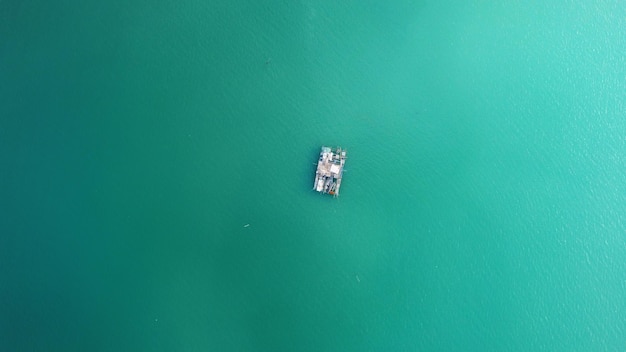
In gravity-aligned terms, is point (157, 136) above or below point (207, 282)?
above

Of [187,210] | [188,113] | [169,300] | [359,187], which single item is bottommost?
[169,300]

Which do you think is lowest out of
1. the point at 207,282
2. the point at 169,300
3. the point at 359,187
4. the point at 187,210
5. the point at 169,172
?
the point at 169,300

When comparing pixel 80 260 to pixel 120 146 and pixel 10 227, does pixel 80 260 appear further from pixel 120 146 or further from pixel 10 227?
pixel 120 146

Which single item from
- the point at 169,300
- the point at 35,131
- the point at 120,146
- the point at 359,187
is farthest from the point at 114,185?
the point at 359,187

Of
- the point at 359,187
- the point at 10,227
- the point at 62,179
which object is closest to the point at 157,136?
the point at 62,179

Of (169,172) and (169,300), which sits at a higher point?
(169,172)

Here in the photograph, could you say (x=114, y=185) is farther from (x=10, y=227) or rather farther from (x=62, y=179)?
(x=10, y=227)
